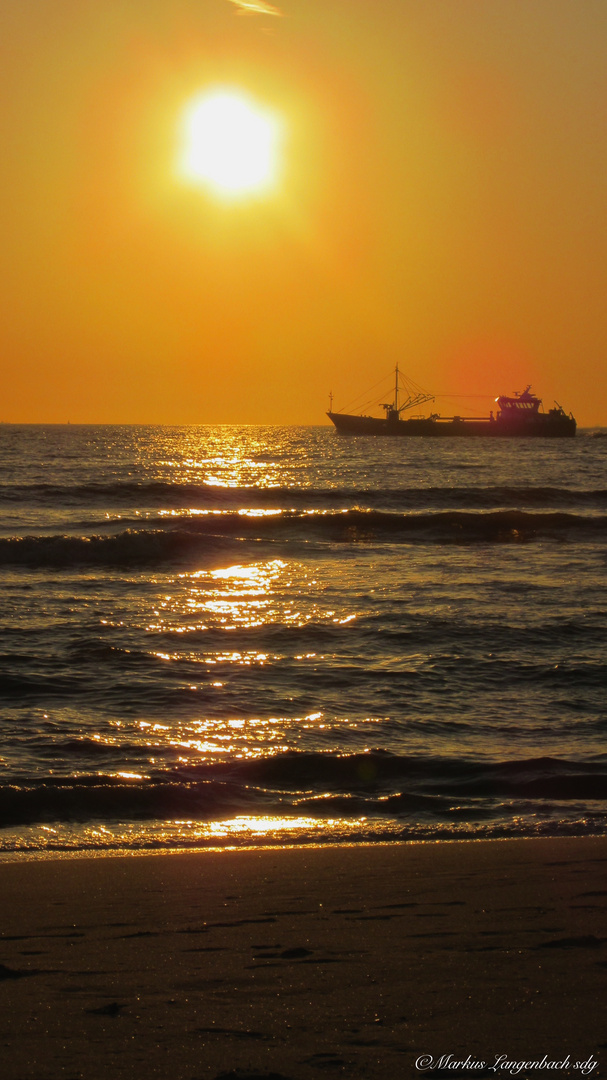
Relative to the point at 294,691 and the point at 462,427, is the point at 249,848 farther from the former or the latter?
the point at 462,427

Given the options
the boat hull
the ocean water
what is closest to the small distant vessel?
the boat hull

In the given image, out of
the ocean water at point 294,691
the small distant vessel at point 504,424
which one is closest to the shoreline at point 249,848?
the ocean water at point 294,691

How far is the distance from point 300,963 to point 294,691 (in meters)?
5.72

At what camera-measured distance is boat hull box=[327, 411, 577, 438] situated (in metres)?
115

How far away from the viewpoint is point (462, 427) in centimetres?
12000

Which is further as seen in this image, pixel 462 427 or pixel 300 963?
pixel 462 427

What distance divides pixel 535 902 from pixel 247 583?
1348 centimetres

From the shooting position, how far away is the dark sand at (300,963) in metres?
2.79

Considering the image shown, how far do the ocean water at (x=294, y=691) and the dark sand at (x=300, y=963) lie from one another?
34.7 inches

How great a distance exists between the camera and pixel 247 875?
460 cm

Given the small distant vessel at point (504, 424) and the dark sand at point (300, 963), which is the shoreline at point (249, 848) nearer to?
the dark sand at point (300, 963)

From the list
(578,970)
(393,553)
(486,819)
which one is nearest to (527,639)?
(486,819)

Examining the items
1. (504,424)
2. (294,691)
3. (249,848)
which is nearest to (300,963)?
(249,848)

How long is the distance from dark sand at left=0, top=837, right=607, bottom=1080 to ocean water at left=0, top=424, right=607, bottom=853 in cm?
88
